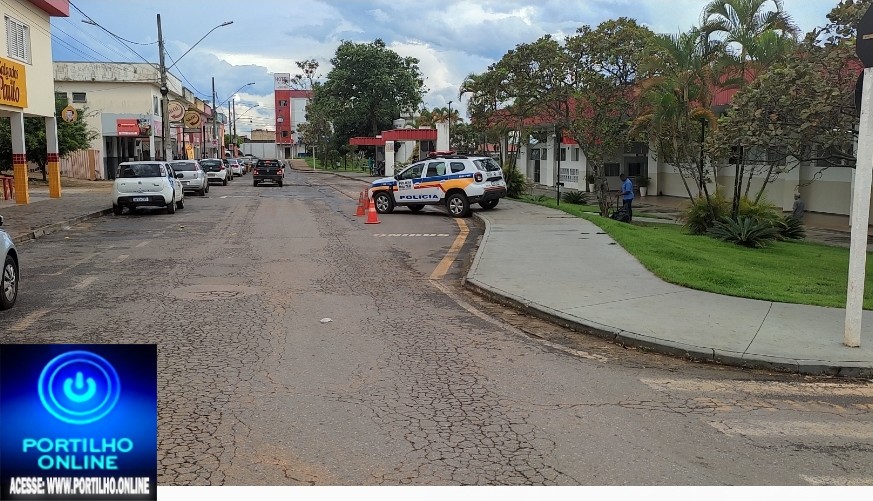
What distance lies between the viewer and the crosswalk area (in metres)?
4.64

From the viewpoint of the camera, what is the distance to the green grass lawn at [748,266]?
404 inches

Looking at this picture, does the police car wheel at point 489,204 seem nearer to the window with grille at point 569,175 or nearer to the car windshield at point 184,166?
the car windshield at point 184,166

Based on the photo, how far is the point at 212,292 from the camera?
33.2 feet

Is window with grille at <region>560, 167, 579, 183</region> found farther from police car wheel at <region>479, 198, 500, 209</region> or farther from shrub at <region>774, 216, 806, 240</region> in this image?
shrub at <region>774, 216, 806, 240</region>

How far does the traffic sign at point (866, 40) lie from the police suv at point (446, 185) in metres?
15.3

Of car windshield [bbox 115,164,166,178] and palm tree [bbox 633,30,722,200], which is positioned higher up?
palm tree [bbox 633,30,722,200]

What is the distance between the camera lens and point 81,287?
34.3ft

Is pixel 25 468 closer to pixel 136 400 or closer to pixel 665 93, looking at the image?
pixel 136 400

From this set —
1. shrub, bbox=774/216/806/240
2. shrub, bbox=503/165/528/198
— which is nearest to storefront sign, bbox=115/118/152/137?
shrub, bbox=503/165/528/198

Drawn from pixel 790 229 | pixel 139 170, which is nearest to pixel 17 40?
Answer: pixel 139 170

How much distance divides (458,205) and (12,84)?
14.4 meters

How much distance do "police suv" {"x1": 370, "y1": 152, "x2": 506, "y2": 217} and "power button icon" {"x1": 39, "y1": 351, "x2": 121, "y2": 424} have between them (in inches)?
771

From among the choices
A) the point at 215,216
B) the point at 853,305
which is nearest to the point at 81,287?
the point at 853,305

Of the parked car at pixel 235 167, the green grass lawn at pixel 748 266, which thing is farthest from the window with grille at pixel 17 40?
the parked car at pixel 235 167
